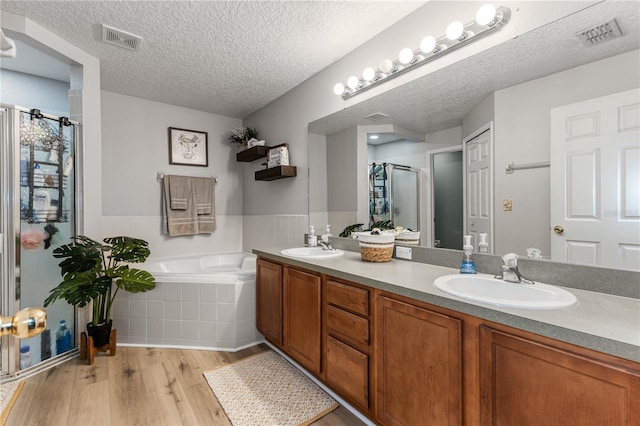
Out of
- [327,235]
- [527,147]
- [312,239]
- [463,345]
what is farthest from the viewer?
[312,239]

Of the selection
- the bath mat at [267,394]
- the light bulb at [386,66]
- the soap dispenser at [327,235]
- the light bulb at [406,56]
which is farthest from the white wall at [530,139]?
the bath mat at [267,394]

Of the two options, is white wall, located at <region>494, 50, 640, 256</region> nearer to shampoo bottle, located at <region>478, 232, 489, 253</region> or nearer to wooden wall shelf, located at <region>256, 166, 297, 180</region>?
shampoo bottle, located at <region>478, 232, 489, 253</region>

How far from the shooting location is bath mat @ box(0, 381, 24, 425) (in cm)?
161

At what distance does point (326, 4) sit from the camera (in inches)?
69.4

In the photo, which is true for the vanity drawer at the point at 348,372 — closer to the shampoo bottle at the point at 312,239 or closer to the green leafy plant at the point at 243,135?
the shampoo bottle at the point at 312,239

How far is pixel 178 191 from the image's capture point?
333 cm

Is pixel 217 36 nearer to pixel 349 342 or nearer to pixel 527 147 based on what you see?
pixel 527 147

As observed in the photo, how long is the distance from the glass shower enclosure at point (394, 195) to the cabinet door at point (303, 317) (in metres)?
0.67

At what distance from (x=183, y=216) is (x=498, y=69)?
3.21 metres

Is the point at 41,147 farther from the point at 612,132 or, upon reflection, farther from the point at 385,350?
the point at 612,132

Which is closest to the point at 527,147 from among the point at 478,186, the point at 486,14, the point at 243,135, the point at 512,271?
the point at 478,186

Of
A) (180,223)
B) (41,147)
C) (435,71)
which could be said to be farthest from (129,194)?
(435,71)

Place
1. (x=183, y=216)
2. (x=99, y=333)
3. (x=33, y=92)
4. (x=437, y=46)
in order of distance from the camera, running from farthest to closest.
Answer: (x=183, y=216) → (x=33, y=92) → (x=99, y=333) → (x=437, y=46)

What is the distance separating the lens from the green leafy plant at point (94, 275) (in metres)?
1.98
